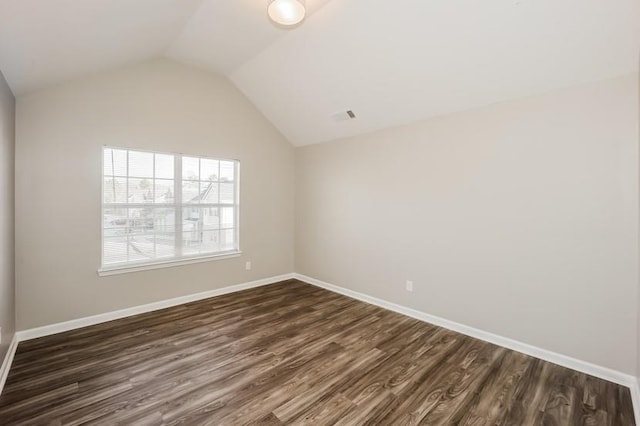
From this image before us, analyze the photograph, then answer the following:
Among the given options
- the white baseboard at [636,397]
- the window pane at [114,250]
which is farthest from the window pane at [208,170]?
the white baseboard at [636,397]

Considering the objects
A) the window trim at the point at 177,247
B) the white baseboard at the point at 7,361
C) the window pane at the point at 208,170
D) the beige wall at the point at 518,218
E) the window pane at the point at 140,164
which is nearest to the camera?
the white baseboard at the point at 7,361

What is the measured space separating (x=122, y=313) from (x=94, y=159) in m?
1.79

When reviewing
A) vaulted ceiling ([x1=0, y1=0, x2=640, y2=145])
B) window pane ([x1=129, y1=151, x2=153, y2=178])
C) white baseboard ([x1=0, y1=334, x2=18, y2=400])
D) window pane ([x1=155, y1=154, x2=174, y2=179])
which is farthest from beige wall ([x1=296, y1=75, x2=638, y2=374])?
white baseboard ([x1=0, y1=334, x2=18, y2=400])

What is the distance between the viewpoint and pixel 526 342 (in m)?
2.72

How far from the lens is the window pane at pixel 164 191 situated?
3.75m

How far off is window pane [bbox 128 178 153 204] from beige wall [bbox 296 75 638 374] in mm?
2702

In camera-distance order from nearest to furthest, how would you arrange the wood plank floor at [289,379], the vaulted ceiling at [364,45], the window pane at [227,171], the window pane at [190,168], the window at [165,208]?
the wood plank floor at [289,379]
the vaulted ceiling at [364,45]
the window at [165,208]
the window pane at [190,168]
the window pane at [227,171]

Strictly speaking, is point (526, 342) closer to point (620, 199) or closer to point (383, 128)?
point (620, 199)

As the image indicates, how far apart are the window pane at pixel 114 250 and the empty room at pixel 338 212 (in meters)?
0.02

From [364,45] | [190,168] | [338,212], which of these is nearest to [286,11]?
[364,45]

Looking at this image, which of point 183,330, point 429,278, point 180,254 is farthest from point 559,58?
point 180,254

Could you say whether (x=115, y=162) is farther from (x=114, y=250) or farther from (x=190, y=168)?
(x=114, y=250)

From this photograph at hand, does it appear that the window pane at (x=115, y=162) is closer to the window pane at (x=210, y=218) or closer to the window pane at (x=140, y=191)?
the window pane at (x=140, y=191)

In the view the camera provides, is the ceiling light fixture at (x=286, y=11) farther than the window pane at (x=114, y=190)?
→ No
